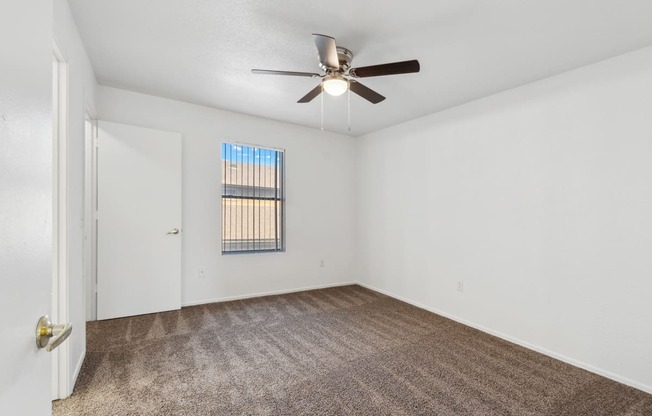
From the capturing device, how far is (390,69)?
2.27m

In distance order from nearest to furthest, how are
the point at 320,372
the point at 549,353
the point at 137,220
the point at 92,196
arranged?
the point at 320,372 < the point at 549,353 < the point at 92,196 < the point at 137,220

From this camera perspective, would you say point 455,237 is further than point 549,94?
Yes

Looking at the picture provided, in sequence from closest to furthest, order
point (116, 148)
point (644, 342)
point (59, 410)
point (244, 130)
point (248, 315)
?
point (59, 410), point (644, 342), point (116, 148), point (248, 315), point (244, 130)

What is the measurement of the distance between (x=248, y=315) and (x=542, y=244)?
10.9 feet

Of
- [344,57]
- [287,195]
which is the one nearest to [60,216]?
[344,57]

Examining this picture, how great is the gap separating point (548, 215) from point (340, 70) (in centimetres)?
241

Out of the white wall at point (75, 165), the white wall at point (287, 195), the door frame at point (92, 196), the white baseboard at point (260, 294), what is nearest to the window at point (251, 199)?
the white wall at point (287, 195)

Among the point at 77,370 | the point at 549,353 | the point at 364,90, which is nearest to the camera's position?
the point at 77,370

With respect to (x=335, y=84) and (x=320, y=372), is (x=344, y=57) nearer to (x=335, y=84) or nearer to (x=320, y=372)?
(x=335, y=84)

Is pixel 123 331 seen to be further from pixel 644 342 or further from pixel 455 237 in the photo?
pixel 644 342

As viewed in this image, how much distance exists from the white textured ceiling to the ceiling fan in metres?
0.19

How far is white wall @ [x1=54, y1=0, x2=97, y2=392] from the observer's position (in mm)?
2062

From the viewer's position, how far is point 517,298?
313cm

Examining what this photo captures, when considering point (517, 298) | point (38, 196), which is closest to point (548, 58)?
point (517, 298)
